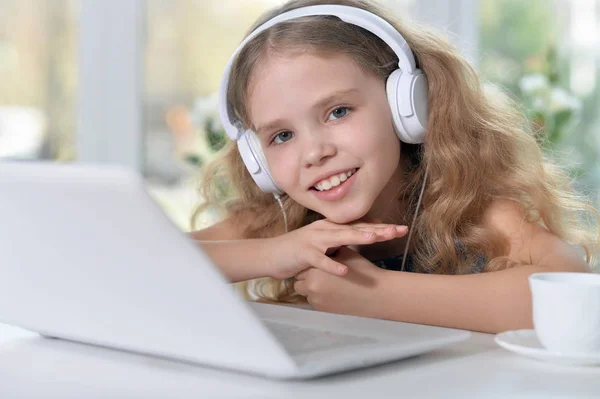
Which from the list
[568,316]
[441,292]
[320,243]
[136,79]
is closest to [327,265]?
[320,243]

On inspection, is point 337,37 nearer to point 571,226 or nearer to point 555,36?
point 571,226

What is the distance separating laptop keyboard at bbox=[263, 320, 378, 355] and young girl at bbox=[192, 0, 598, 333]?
27cm

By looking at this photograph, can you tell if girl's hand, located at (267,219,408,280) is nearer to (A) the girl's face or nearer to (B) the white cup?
(A) the girl's face

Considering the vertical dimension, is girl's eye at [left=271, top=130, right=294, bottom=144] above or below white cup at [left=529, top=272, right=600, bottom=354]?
above

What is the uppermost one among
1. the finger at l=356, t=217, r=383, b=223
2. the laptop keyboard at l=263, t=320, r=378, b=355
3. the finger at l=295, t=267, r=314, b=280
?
the laptop keyboard at l=263, t=320, r=378, b=355

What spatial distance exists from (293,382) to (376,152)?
65cm

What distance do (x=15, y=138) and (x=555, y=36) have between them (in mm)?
1891

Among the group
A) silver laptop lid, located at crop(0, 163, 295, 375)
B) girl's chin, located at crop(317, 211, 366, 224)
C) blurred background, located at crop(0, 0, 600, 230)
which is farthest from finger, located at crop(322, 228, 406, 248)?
blurred background, located at crop(0, 0, 600, 230)

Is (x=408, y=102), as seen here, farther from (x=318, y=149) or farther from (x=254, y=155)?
(x=254, y=155)

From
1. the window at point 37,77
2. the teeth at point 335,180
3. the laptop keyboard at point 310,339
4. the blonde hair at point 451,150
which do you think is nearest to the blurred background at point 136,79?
Answer: the window at point 37,77

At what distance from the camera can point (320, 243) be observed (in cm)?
110

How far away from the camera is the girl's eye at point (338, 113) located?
1.24m

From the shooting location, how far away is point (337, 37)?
4.18 ft

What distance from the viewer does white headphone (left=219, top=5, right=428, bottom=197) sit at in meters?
1.18
